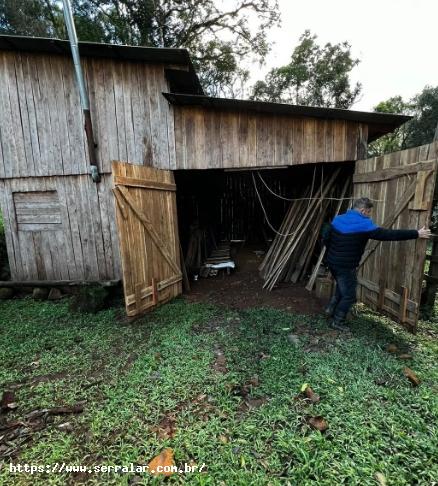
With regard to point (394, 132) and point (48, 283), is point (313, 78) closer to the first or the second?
point (394, 132)

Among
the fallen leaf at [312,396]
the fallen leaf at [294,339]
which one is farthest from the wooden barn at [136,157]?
the fallen leaf at [312,396]

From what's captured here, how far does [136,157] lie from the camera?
5.12 m

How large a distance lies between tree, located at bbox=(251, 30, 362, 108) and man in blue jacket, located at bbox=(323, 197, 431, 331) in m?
18.0

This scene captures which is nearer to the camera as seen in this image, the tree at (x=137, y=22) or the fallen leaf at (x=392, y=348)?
the fallen leaf at (x=392, y=348)

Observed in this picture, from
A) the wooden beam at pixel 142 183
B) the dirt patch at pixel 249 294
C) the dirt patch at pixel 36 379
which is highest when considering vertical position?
the wooden beam at pixel 142 183

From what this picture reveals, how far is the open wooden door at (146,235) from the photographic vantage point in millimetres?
4055

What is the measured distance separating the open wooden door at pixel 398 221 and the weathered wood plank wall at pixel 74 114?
3.78 meters

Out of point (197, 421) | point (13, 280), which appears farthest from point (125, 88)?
point (197, 421)

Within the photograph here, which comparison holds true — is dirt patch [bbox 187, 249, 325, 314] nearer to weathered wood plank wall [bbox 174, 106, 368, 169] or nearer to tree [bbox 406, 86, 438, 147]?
weathered wood plank wall [bbox 174, 106, 368, 169]

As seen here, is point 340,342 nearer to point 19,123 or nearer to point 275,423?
point 275,423

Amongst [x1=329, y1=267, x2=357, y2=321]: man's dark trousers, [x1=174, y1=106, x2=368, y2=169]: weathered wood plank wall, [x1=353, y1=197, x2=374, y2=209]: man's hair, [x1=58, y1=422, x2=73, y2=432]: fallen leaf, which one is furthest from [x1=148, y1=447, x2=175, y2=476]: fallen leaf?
[x1=174, y1=106, x2=368, y2=169]: weathered wood plank wall

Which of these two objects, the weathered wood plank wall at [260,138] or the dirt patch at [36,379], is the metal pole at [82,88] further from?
the dirt patch at [36,379]

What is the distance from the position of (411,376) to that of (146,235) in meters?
4.16

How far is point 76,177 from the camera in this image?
5270mm
